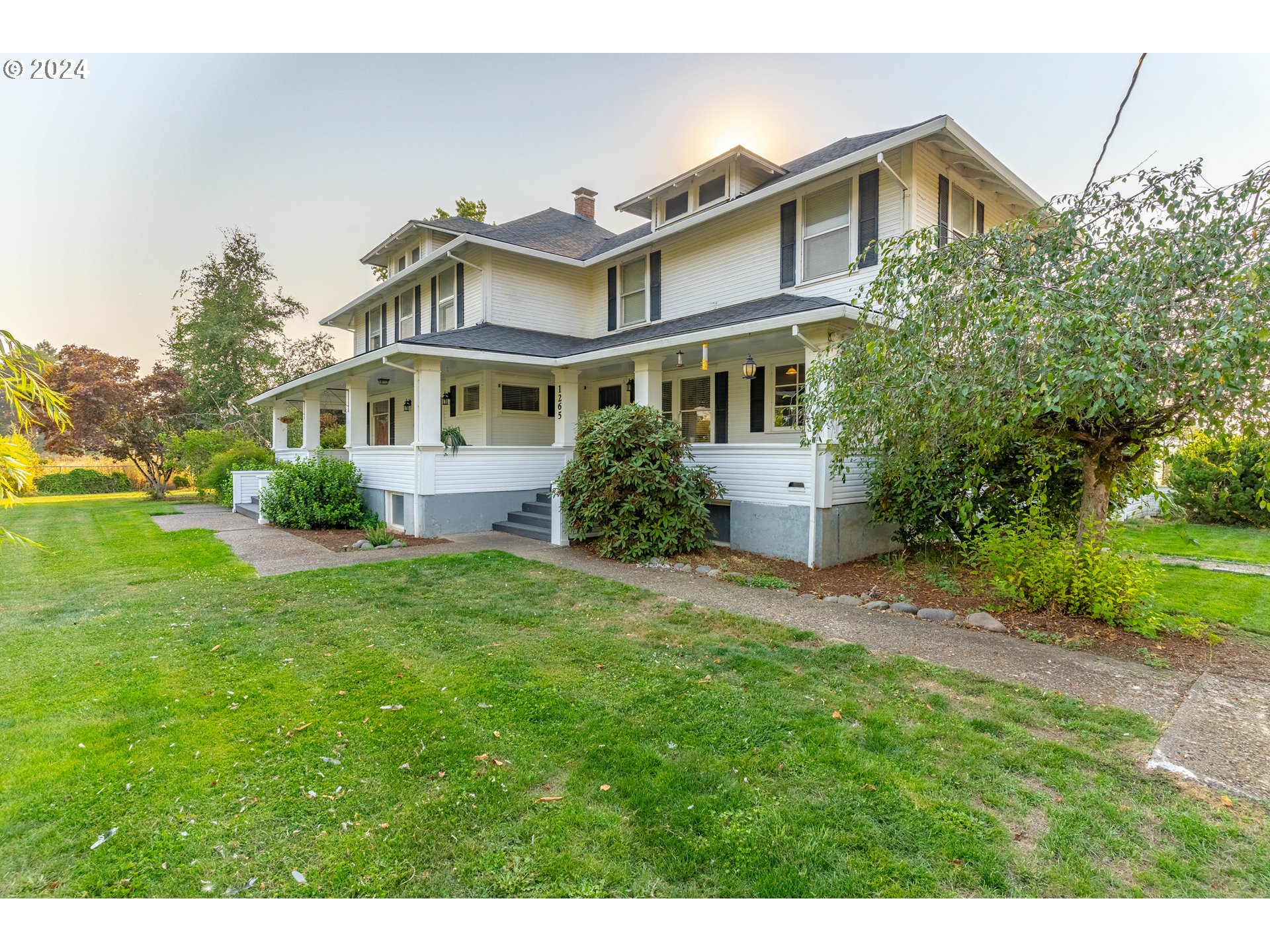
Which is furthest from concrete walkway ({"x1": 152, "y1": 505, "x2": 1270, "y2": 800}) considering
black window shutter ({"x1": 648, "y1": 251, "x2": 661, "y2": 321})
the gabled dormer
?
the gabled dormer

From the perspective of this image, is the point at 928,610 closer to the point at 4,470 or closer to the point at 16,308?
the point at 4,470

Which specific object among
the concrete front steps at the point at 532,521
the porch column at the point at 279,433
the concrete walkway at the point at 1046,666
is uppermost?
the porch column at the point at 279,433

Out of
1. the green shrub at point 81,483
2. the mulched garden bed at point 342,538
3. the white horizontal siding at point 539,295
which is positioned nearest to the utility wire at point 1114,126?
the mulched garden bed at point 342,538

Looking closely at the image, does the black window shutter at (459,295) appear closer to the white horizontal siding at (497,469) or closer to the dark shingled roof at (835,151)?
the white horizontal siding at (497,469)

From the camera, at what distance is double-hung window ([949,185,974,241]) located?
9.92 m

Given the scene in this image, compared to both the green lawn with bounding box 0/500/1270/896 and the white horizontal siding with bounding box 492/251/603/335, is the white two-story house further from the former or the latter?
the green lawn with bounding box 0/500/1270/896

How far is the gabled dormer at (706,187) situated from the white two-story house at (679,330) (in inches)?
1.5

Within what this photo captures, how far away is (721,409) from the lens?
1134 centimetres

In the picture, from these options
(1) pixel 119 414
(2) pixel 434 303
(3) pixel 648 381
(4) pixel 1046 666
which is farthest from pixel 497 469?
(1) pixel 119 414

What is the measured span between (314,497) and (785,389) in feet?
31.5

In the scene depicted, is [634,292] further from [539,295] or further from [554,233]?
[554,233]

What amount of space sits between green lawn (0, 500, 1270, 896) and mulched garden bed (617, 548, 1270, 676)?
5.29 feet

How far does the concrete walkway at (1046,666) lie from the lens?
3016 millimetres

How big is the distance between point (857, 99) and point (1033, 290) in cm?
569
